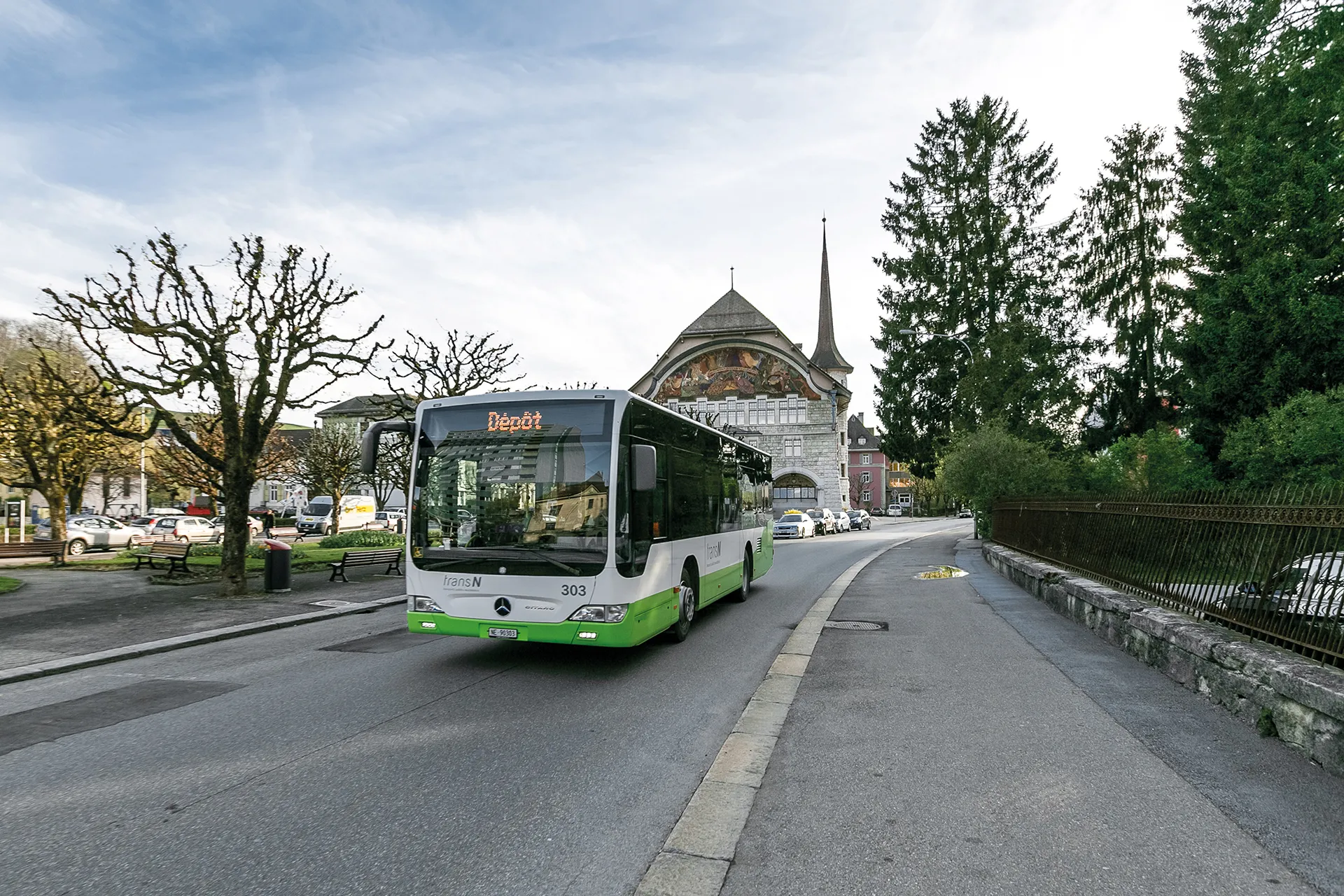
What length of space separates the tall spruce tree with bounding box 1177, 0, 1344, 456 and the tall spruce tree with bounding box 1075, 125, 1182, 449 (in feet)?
25.6

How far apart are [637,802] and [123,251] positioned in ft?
53.0

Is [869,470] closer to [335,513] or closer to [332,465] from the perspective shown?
[332,465]

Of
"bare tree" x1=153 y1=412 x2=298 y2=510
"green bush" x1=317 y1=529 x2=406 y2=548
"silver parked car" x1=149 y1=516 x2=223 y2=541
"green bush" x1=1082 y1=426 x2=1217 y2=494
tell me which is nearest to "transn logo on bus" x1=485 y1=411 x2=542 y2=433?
"bare tree" x1=153 y1=412 x2=298 y2=510

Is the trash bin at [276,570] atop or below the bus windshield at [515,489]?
below

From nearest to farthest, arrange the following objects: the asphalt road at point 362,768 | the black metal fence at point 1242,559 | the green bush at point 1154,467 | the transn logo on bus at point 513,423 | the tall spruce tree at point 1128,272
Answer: the asphalt road at point 362,768, the black metal fence at point 1242,559, the transn logo on bus at point 513,423, the green bush at point 1154,467, the tall spruce tree at point 1128,272

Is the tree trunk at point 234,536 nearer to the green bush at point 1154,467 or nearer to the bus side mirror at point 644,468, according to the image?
the bus side mirror at point 644,468

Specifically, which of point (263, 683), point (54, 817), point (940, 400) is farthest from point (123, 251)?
point (940, 400)

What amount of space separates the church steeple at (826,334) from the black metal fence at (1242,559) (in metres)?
79.2

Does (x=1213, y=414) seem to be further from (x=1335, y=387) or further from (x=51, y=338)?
(x=51, y=338)

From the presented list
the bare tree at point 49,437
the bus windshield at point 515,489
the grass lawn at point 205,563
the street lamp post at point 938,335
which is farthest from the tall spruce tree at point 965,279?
the bare tree at point 49,437

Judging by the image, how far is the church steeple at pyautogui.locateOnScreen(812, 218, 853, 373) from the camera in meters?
88.5

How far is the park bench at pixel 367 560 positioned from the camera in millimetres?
17016

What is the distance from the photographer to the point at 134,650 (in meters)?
9.15

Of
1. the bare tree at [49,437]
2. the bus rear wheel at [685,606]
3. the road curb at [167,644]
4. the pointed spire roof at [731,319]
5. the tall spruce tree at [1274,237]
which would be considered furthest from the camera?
the pointed spire roof at [731,319]
